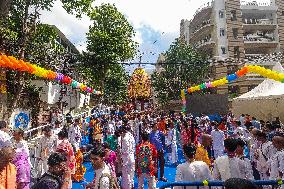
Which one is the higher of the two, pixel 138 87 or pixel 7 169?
pixel 138 87

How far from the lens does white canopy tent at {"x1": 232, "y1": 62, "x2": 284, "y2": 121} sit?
23.1 meters

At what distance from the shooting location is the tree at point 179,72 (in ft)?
156

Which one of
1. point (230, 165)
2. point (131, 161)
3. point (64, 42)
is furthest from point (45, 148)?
point (64, 42)

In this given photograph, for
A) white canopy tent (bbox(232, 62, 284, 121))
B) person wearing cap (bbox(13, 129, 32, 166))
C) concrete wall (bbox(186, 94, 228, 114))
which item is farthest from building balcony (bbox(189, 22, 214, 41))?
person wearing cap (bbox(13, 129, 32, 166))

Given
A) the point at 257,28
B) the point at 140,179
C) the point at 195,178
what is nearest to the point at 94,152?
the point at 195,178

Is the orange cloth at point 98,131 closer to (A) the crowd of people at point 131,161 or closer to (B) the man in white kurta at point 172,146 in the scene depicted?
(A) the crowd of people at point 131,161

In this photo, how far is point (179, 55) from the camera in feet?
158

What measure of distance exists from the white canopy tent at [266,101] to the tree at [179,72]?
19.5m

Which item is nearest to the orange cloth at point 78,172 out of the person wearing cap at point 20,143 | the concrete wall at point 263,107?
the person wearing cap at point 20,143

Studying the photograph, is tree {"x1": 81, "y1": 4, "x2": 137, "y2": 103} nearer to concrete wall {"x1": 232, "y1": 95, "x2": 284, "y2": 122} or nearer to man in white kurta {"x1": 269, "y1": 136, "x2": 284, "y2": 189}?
concrete wall {"x1": 232, "y1": 95, "x2": 284, "y2": 122}

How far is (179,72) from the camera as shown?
4809 cm

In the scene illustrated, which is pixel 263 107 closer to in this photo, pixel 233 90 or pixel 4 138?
pixel 4 138

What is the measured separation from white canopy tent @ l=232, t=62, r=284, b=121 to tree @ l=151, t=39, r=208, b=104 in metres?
19.5

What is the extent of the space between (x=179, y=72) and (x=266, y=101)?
79.8 ft
